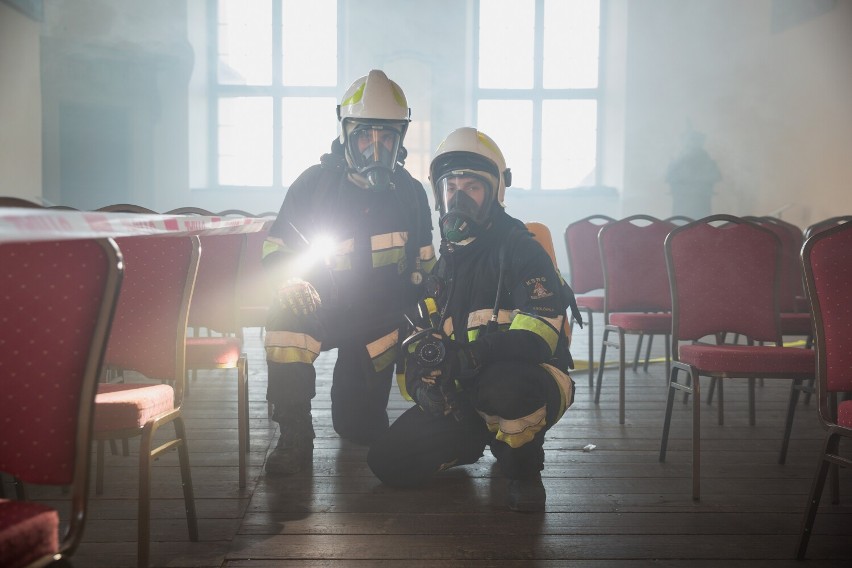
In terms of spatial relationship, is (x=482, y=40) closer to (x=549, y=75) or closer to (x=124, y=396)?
(x=549, y=75)

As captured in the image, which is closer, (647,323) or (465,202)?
(465,202)

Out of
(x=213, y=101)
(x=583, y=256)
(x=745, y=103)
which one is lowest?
(x=583, y=256)

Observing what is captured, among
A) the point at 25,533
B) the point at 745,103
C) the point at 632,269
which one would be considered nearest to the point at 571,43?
the point at 745,103

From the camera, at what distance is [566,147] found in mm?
9641

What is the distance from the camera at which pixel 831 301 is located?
184 cm

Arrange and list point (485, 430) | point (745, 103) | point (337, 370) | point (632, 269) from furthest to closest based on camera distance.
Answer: point (745, 103), point (632, 269), point (337, 370), point (485, 430)

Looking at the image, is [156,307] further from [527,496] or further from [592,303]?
[592,303]

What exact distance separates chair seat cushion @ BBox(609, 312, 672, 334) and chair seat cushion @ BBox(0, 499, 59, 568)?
9.20 feet

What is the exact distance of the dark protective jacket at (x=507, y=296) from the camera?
84.6 inches

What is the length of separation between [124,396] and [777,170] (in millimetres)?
7519

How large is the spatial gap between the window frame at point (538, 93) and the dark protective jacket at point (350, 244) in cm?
668

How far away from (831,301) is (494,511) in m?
1.04

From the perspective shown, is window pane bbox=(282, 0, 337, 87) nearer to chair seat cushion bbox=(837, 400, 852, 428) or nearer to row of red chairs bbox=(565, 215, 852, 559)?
row of red chairs bbox=(565, 215, 852, 559)

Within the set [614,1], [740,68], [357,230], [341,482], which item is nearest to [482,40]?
[614,1]
